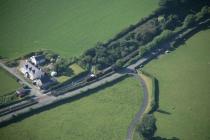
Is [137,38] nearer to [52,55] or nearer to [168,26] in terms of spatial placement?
[168,26]

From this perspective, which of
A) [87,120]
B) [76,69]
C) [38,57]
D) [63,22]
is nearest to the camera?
[87,120]

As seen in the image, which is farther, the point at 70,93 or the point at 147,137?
the point at 70,93

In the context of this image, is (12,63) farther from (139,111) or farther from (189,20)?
(189,20)

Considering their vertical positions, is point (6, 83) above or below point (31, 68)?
below

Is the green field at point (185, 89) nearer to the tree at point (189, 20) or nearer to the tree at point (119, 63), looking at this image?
the tree at point (189, 20)

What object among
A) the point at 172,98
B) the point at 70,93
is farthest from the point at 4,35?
the point at 172,98

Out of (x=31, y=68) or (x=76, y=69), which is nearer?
(x=31, y=68)

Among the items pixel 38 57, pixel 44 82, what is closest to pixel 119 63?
pixel 44 82

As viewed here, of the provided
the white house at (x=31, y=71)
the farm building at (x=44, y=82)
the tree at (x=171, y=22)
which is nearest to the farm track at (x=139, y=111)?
the farm building at (x=44, y=82)
